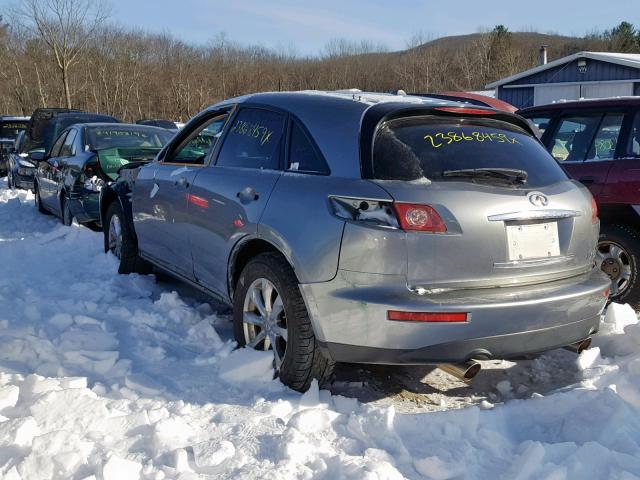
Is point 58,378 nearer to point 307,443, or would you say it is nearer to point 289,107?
point 307,443

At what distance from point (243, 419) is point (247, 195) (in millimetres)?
1300

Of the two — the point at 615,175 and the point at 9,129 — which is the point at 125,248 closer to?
the point at 615,175

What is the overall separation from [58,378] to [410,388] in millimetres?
1968

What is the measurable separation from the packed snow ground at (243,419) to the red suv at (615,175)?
87 cm

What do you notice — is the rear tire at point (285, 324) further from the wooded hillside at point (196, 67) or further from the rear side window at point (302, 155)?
the wooded hillside at point (196, 67)

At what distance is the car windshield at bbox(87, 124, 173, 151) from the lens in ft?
28.6

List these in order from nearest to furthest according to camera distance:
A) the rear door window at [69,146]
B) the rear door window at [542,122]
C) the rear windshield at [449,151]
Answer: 1. the rear windshield at [449,151]
2. the rear door window at [542,122]
3. the rear door window at [69,146]

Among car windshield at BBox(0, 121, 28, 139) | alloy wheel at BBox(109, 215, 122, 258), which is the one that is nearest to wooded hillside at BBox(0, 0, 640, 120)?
car windshield at BBox(0, 121, 28, 139)

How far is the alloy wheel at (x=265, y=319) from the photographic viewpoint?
3.56 m

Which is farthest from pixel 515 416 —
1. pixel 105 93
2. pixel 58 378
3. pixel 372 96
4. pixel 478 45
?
pixel 478 45

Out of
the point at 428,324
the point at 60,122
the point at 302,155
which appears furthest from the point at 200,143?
the point at 60,122

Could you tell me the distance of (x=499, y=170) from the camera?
10.8ft

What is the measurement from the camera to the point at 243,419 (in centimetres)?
311

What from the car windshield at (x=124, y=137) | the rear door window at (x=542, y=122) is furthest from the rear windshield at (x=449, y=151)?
the car windshield at (x=124, y=137)
